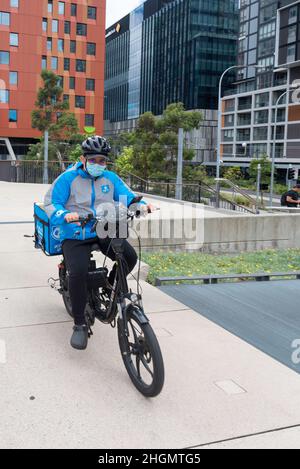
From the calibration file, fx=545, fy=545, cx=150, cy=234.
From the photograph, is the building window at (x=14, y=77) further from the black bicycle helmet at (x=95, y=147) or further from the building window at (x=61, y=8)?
the black bicycle helmet at (x=95, y=147)

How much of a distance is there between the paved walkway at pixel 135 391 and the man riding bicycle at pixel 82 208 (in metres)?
0.42

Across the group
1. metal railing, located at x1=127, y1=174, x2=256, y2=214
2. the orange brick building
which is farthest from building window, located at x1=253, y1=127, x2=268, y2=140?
metal railing, located at x1=127, y1=174, x2=256, y2=214

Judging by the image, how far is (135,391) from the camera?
3.79 m

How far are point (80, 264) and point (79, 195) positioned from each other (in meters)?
0.58

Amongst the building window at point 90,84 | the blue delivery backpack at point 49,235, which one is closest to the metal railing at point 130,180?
the blue delivery backpack at point 49,235

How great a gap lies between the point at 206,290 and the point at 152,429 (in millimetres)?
3716

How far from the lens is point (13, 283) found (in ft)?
22.2

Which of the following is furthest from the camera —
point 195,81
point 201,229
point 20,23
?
point 195,81

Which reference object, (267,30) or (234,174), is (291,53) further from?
(267,30)

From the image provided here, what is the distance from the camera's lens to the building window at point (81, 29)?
201ft
